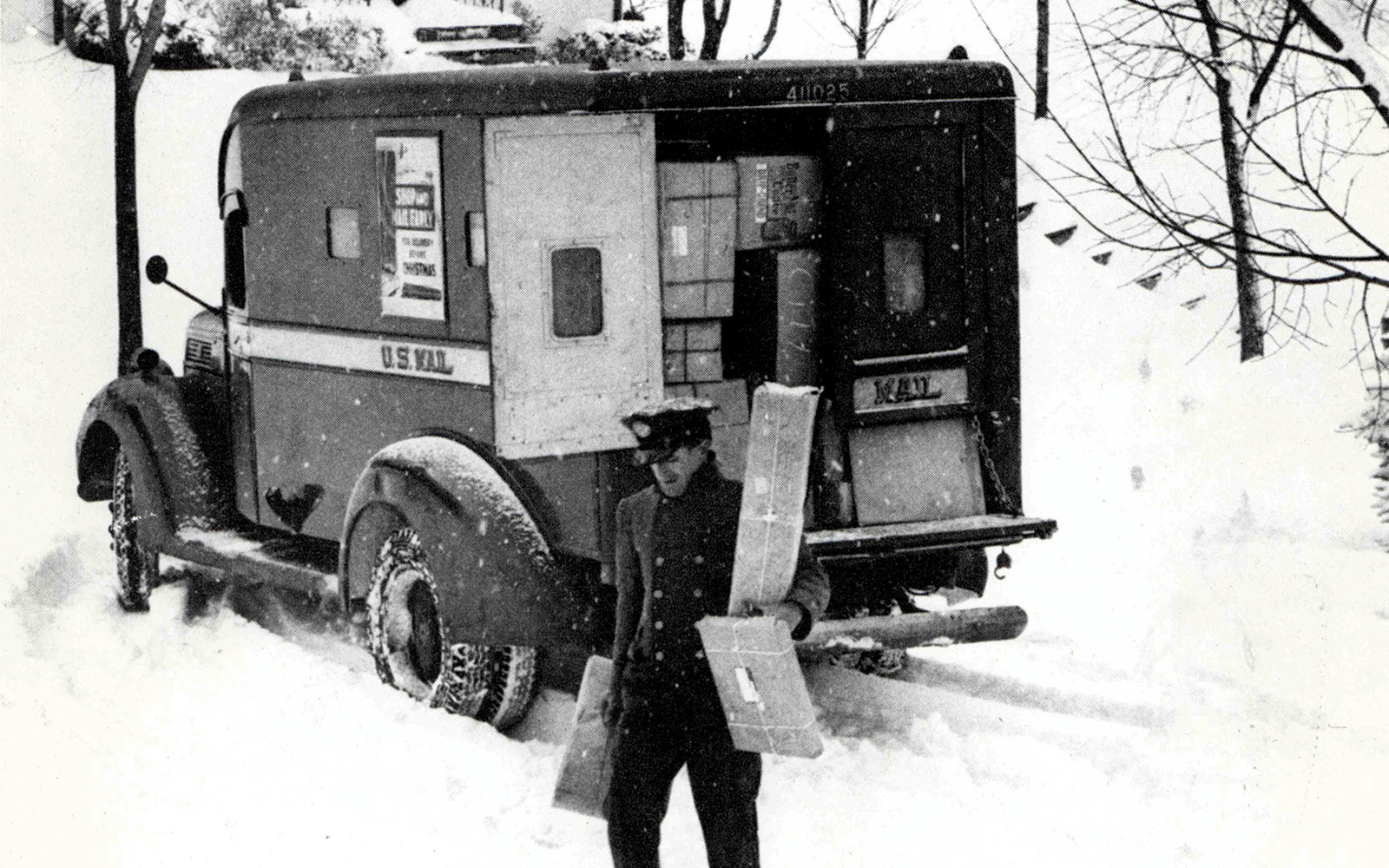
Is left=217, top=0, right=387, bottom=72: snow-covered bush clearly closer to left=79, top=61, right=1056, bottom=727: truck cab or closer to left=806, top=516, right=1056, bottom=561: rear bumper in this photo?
left=79, top=61, right=1056, bottom=727: truck cab

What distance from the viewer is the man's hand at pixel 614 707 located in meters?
5.85

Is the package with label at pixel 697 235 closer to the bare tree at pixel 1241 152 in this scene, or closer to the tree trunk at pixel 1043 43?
the bare tree at pixel 1241 152

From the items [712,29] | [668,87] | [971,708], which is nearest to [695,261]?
[668,87]

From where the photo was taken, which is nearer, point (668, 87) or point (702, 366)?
point (668, 87)

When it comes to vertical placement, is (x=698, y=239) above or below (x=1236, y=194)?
below

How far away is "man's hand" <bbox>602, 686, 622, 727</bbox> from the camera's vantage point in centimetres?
585

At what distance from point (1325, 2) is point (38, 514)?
8221 mm

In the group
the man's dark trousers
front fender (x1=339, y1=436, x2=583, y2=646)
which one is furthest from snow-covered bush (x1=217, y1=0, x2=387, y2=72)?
the man's dark trousers

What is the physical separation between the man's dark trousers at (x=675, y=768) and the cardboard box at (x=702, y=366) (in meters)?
2.53

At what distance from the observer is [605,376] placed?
769 centimetres

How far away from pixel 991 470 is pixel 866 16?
298 inches

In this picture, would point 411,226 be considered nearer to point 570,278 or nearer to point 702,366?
point 570,278

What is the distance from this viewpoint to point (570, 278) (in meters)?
7.61

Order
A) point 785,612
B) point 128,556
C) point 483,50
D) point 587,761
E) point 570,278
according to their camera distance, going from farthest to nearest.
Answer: point 483,50 < point 128,556 < point 570,278 < point 587,761 < point 785,612
